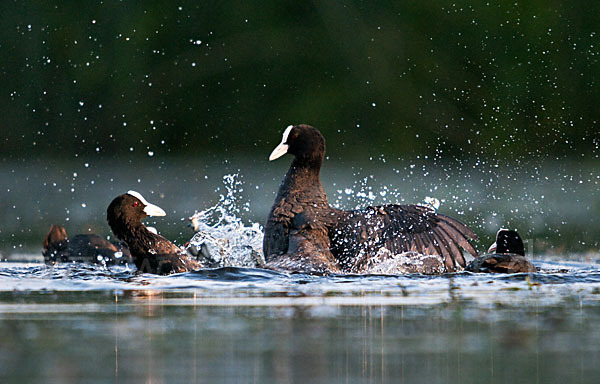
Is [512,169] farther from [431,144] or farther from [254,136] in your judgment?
[254,136]

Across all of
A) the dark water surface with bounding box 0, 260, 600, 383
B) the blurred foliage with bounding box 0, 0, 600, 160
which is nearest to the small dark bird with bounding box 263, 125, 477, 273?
the dark water surface with bounding box 0, 260, 600, 383

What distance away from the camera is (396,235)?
7301 mm

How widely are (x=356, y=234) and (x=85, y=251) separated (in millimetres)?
2146

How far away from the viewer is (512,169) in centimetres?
1594

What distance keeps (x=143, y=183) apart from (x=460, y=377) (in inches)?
458

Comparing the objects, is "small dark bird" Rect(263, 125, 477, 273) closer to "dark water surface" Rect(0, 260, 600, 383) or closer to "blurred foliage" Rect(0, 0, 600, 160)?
"dark water surface" Rect(0, 260, 600, 383)

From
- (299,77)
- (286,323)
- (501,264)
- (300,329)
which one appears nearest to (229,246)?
(501,264)

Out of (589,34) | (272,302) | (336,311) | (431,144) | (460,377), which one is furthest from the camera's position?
(589,34)

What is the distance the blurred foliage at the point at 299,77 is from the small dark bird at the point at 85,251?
9.00m

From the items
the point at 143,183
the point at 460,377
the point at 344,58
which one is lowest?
the point at 460,377

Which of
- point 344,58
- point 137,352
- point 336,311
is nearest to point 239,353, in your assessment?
point 137,352

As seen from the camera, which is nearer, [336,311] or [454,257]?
[336,311]

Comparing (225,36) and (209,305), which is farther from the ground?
(225,36)

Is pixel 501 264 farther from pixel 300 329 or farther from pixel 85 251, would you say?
pixel 85 251
